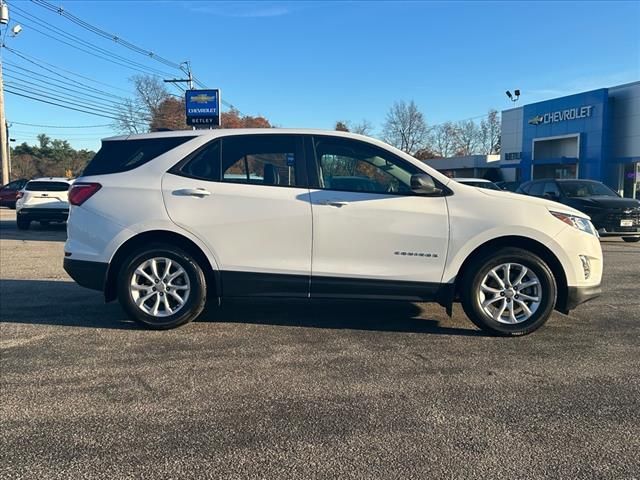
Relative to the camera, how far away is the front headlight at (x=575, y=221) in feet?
16.1

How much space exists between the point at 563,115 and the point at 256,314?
119ft

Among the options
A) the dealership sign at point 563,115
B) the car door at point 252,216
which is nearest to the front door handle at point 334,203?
the car door at point 252,216

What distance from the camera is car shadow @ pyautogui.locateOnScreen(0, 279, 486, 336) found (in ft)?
17.4

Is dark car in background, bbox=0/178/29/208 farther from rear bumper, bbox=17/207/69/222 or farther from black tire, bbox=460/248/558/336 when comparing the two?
black tire, bbox=460/248/558/336

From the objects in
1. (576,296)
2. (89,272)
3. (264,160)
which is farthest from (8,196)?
(576,296)

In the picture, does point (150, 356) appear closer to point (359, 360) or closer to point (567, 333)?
point (359, 360)

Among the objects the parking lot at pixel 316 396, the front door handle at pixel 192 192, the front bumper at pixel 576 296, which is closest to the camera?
the parking lot at pixel 316 396

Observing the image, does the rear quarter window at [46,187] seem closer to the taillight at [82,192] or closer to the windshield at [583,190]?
the taillight at [82,192]

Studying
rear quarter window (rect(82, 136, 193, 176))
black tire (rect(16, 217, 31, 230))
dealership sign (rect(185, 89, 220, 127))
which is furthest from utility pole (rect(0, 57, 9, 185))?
rear quarter window (rect(82, 136, 193, 176))

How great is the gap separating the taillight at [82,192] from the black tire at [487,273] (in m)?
3.63

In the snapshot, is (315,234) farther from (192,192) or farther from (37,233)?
(37,233)

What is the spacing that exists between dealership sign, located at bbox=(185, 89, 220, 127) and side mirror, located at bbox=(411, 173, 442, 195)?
2439 cm

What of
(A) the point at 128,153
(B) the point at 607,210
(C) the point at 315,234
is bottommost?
(C) the point at 315,234

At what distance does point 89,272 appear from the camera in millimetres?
5043
